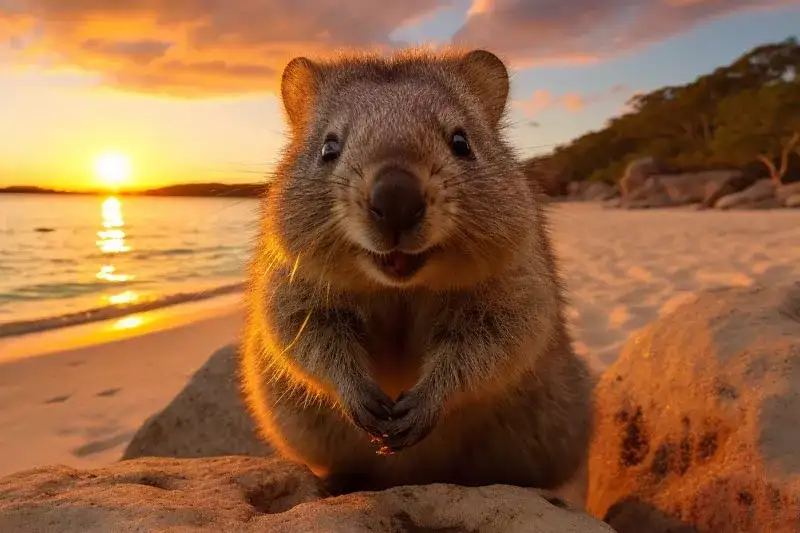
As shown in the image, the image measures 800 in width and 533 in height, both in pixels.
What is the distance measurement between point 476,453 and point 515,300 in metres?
0.74

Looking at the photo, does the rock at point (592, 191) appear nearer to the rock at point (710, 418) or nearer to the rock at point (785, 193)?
the rock at point (785, 193)

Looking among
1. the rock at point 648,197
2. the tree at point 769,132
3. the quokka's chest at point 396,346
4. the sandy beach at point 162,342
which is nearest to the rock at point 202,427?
the sandy beach at point 162,342

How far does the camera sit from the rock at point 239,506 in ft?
7.89

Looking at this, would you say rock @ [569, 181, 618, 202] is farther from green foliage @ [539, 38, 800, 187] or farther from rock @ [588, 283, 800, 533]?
rock @ [588, 283, 800, 533]

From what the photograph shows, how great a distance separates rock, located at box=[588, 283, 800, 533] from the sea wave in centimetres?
943

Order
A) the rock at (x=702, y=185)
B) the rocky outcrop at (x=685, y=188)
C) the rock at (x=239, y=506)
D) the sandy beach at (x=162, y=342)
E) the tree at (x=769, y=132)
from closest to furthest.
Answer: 1. the rock at (x=239, y=506)
2. the sandy beach at (x=162, y=342)
3. the rock at (x=702, y=185)
4. the rocky outcrop at (x=685, y=188)
5. the tree at (x=769, y=132)

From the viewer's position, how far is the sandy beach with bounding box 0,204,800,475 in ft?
20.0

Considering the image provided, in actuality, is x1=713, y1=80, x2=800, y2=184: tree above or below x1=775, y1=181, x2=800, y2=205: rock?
above

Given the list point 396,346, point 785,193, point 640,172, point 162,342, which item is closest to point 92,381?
point 162,342

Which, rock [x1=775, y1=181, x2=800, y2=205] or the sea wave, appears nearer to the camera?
the sea wave

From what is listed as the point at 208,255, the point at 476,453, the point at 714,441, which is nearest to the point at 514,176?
the point at 476,453

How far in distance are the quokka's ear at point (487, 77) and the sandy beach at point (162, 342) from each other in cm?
90

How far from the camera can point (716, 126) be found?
173 ft

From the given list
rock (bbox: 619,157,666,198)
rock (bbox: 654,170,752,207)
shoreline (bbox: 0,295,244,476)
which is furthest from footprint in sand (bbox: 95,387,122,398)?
rock (bbox: 619,157,666,198)
